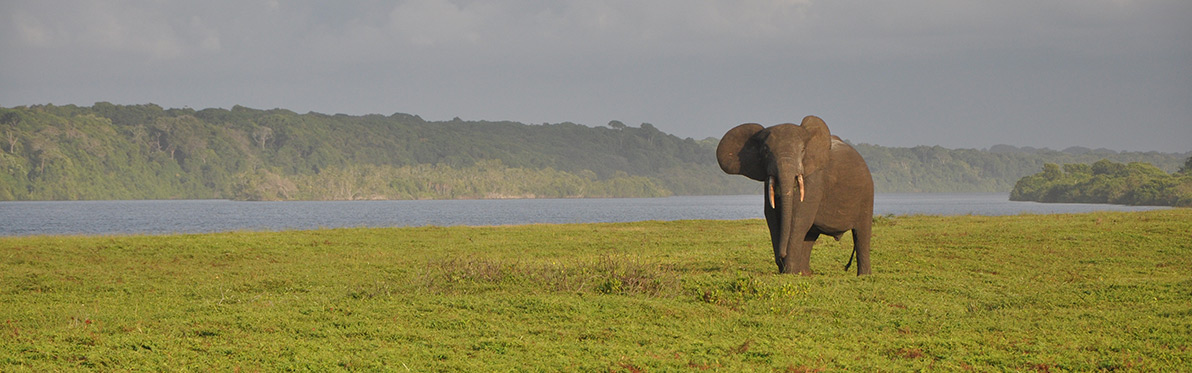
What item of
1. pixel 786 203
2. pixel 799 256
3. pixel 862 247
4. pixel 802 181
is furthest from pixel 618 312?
pixel 862 247

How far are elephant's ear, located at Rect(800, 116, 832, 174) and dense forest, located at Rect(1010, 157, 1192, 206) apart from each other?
307ft

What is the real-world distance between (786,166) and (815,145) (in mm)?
830

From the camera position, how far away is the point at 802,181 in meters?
14.1

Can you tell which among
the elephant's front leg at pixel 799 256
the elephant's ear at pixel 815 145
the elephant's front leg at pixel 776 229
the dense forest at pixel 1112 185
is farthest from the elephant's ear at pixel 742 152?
the dense forest at pixel 1112 185

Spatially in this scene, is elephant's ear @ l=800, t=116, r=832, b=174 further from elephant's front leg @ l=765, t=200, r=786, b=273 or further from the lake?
the lake

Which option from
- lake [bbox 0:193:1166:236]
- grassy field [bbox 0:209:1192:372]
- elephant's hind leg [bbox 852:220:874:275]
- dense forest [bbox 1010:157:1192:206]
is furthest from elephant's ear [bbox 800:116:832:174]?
dense forest [bbox 1010:157:1192:206]

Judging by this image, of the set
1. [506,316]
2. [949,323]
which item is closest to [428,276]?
[506,316]

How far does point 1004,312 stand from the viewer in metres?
11.1

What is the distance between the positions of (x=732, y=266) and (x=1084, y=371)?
9378mm

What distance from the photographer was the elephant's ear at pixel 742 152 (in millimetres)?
15047

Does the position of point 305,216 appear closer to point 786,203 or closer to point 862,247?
point 862,247

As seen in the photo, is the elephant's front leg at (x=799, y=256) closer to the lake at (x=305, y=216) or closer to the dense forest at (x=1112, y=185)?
the lake at (x=305, y=216)

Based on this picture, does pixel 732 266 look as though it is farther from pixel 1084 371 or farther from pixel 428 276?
pixel 1084 371

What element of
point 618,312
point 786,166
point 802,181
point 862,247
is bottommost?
point 618,312
